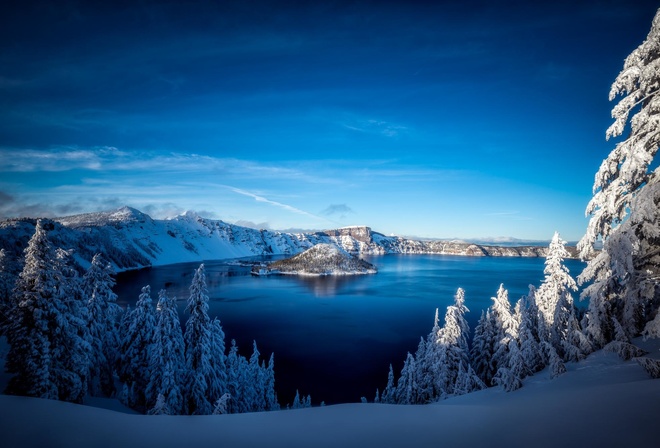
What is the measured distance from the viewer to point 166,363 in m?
20.4

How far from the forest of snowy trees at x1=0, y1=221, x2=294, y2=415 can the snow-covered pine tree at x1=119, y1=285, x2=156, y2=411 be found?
0.07m

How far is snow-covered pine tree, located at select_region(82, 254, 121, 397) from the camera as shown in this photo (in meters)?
21.5

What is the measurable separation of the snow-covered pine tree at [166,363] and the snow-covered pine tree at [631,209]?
72.7 ft

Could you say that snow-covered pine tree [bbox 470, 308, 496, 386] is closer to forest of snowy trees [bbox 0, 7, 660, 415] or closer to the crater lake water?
forest of snowy trees [bbox 0, 7, 660, 415]

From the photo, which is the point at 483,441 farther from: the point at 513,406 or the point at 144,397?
the point at 144,397

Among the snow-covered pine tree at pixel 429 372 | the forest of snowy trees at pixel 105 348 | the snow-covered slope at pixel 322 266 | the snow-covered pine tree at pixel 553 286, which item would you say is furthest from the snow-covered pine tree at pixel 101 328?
the snow-covered slope at pixel 322 266

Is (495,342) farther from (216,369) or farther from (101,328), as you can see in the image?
(101,328)

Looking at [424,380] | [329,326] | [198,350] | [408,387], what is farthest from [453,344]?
[329,326]

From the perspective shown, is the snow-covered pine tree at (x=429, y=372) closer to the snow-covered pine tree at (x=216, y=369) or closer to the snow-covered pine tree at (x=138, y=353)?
the snow-covered pine tree at (x=216, y=369)

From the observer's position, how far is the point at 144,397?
76.2 feet

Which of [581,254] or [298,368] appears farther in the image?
[298,368]

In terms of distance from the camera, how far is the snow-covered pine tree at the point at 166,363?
63.9 feet

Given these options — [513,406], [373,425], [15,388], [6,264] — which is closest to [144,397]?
[15,388]

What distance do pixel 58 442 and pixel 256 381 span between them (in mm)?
26837
